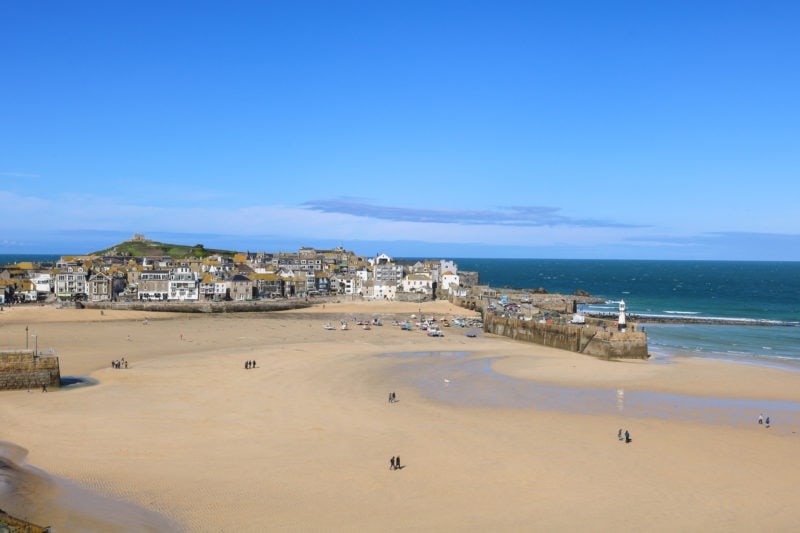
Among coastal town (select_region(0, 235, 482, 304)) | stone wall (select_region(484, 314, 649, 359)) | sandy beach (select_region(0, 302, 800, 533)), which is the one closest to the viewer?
sandy beach (select_region(0, 302, 800, 533))

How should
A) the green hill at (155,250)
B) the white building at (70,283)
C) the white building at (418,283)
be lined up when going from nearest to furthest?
1. the white building at (70,283)
2. the white building at (418,283)
3. the green hill at (155,250)

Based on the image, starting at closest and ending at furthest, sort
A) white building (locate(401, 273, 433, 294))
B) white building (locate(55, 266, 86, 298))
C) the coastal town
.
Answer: the coastal town, white building (locate(55, 266, 86, 298)), white building (locate(401, 273, 433, 294))

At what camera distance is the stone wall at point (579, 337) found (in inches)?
1921

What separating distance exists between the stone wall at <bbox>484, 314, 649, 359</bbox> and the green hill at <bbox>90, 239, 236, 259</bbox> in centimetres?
11216

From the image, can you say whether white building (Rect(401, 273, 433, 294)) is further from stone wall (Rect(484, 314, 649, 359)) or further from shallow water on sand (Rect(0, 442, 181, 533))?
shallow water on sand (Rect(0, 442, 181, 533))

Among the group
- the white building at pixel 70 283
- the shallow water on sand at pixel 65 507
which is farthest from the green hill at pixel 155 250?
the shallow water on sand at pixel 65 507

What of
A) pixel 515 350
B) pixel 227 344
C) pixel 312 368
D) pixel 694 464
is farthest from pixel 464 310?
pixel 694 464

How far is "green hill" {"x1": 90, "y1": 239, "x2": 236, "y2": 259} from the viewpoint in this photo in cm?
16050

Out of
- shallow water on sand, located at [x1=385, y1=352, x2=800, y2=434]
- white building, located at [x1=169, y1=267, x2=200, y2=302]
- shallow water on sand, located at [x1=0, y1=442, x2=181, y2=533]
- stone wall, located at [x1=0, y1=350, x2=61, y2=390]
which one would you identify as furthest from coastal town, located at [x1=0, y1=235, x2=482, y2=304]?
shallow water on sand, located at [x1=0, y1=442, x2=181, y2=533]

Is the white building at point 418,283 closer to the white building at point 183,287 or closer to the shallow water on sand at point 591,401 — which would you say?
the white building at point 183,287

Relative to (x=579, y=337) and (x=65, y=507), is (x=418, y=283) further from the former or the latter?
(x=65, y=507)

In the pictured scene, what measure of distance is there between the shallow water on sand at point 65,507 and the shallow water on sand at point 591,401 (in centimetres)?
1752

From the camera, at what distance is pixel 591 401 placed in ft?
112

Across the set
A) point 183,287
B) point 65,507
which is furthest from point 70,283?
point 65,507
